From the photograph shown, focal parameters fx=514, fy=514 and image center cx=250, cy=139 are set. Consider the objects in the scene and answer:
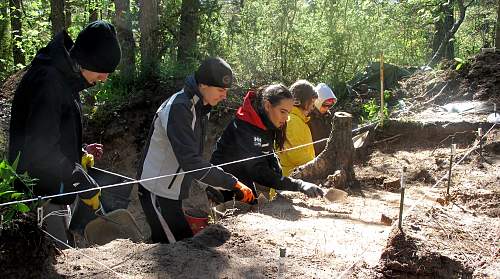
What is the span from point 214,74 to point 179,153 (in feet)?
1.95

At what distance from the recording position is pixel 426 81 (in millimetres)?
9328

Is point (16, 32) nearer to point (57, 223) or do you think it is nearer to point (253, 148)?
point (253, 148)

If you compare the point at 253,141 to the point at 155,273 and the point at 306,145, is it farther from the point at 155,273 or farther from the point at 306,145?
the point at 155,273

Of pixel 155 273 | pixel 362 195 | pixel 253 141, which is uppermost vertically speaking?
pixel 253 141

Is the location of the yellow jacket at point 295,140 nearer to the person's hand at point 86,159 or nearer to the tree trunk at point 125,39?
the person's hand at point 86,159

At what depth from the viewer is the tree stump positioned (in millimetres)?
5750

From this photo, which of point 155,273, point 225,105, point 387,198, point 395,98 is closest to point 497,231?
point 387,198

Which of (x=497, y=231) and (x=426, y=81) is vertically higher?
(x=426, y=81)

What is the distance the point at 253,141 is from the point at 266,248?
1.42 metres

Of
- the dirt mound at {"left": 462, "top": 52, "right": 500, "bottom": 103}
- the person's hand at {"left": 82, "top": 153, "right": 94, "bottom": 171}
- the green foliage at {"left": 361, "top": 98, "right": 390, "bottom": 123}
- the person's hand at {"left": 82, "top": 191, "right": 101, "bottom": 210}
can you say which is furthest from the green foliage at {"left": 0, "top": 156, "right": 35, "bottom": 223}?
the dirt mound at {"left": 462, "top": 52, "right": 500, "bottom": 103}

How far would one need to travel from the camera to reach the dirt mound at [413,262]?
9.58 feet

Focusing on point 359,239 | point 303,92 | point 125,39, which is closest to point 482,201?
point 359,239

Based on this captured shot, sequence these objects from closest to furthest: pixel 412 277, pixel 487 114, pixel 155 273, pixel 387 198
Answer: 1. pixel 155 273
2. pixel 412 277
3. pixel 387 198
4. pixel 487 114

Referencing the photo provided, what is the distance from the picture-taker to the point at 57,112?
3.10 meters
